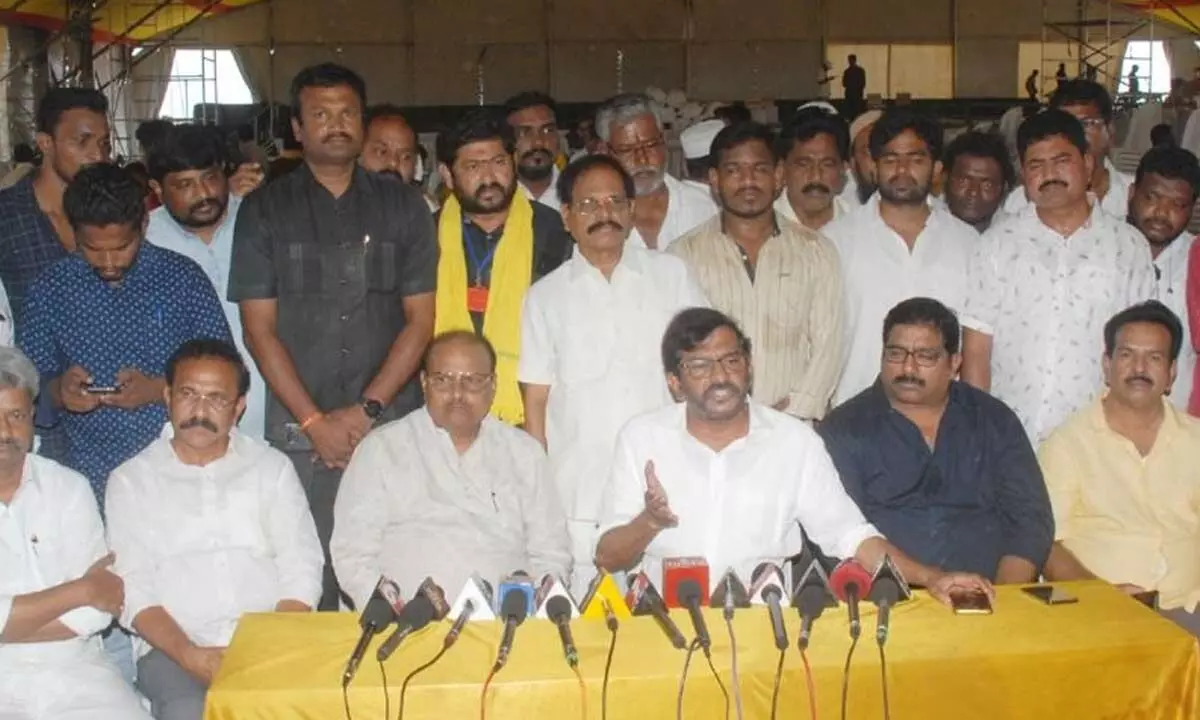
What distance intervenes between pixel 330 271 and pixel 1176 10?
19.7 meters

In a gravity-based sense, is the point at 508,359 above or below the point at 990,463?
above

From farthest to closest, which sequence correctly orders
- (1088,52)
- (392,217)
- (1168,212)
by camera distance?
1. (1088,52)
2. (1168,212)
3. (392,217)

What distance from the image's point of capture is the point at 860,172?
18.2ft

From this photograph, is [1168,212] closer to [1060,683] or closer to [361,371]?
[1060,683]

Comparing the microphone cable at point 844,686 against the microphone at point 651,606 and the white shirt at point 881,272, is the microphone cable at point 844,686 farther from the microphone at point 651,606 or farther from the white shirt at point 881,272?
the white shirt at point 881,272

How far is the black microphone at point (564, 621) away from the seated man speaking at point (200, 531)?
2.96 feet

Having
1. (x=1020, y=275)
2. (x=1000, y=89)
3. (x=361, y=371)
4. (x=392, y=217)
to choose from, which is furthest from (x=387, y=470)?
(x=1000, y=89)

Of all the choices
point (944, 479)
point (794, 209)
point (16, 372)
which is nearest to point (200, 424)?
point (16, 372)

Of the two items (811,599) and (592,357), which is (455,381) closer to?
(592,357)

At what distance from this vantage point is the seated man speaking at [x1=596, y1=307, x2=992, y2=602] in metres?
3.52

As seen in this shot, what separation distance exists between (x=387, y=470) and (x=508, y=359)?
85 cm

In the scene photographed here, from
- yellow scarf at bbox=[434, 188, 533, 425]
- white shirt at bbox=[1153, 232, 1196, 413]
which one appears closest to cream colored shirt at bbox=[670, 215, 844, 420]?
yellow scarf at bbox=[434, 188, 533, 425]

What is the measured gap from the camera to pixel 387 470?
371cm

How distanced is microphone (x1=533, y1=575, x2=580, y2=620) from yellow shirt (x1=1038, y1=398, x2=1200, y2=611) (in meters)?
1.69
